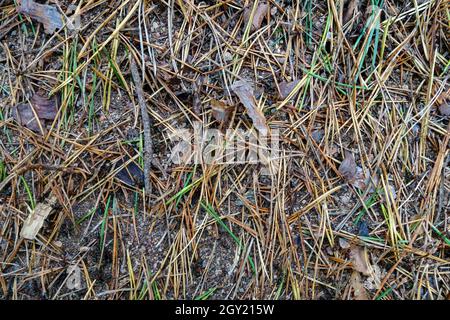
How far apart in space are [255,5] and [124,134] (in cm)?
70

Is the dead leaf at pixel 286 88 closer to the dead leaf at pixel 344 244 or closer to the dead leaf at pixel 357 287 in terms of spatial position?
the dead leaf at pixel 344 244

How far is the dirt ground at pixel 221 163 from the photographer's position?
1.33 metres

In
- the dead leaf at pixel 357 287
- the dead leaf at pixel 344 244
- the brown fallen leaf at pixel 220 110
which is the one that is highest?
the brown fallen leaf at pixel 220 110

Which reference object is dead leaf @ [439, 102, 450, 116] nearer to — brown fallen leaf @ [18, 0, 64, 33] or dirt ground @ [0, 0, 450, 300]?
dirt ground @ [0, 0, 450, 300]

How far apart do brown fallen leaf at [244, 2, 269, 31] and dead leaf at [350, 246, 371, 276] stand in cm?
92

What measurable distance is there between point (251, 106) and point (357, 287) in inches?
30.3

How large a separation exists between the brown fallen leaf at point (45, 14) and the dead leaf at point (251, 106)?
0.71m

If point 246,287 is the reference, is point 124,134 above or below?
above

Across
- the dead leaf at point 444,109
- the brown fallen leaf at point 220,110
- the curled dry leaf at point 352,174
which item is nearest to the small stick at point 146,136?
the brown fallen leaf at point 220,110

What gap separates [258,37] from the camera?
4.64 ft

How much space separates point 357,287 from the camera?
1.33m

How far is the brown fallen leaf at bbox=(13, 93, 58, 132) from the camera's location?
136 cm
